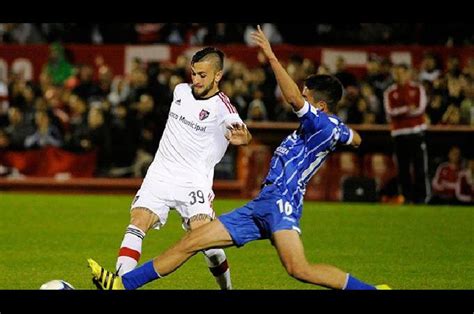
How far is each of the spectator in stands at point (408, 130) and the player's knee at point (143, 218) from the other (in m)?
Result: 10.5

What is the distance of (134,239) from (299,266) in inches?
64.6

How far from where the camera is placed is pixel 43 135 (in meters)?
21.9

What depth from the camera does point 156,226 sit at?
31.7ft

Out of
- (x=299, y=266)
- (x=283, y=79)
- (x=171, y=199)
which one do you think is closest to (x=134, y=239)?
(x=171, y=199)

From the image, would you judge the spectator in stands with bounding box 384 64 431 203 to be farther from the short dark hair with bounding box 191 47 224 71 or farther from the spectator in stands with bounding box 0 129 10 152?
the short dark hair with bounding box 191 47 224 71

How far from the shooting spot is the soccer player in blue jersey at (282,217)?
8492mm

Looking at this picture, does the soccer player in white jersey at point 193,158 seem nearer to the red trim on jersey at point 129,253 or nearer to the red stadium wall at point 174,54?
the red trim on jersey at point 129,253

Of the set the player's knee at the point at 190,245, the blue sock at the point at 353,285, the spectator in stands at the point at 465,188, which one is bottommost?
the blue sock at the point at 353,285

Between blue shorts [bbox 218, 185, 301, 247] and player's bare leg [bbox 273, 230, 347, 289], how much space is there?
0.26 ft

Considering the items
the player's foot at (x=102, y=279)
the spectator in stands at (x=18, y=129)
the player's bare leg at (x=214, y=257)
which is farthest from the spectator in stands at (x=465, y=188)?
the player's foot at (x=102, y=279)

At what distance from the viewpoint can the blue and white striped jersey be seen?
8641mm

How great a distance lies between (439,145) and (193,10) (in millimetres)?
5945
